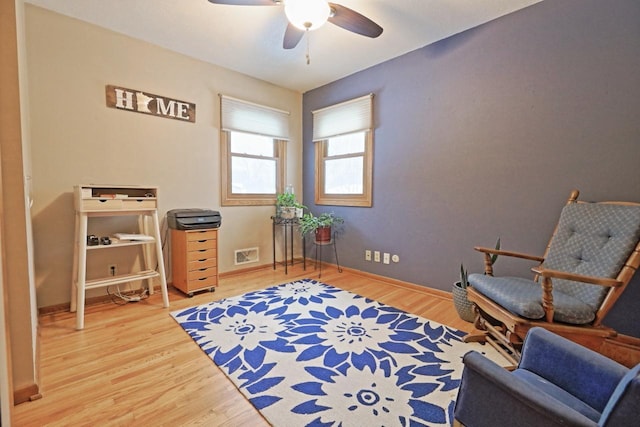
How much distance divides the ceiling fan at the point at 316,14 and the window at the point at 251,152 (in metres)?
1.56

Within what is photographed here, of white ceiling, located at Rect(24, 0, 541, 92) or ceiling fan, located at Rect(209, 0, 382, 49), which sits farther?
white ceiling, located at Rect(24, 0, 541, 92)

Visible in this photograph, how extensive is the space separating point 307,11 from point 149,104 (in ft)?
6.42

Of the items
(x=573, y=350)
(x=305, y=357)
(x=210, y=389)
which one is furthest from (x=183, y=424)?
(x=573, y=350)

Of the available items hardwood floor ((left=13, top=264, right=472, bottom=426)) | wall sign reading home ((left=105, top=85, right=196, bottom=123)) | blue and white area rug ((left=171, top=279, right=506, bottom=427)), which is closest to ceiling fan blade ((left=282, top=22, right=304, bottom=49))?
wall sign reading home ((left=105, top=85, right=196, bottom=123))

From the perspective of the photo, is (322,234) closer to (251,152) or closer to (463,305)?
(251,152)

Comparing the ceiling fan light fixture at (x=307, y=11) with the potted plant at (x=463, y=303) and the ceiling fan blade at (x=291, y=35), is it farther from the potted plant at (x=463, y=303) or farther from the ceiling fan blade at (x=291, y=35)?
the potted plant at (x=463, y=303)

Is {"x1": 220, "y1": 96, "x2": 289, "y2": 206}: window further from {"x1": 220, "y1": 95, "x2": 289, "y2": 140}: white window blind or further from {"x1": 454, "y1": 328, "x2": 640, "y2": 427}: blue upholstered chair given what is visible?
{"x1": 454, "y1": 328, "x2": 640, "y2": 427}: blue upholstered chair

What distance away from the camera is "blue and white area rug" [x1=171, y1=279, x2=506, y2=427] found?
4.61ft

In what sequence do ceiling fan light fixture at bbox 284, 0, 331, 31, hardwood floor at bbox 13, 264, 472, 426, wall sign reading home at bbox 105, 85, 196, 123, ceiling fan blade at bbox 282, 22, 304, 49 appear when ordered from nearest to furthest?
hardwood floor at bbox 13, 264, 472, 426 < ceiling fan light fixture at bbox 284, 0, 331, 31 < ceiling fan blade at bbox 282, 22, 304, 49 < wall sign reading home at bbox 105, 85, 196, 123

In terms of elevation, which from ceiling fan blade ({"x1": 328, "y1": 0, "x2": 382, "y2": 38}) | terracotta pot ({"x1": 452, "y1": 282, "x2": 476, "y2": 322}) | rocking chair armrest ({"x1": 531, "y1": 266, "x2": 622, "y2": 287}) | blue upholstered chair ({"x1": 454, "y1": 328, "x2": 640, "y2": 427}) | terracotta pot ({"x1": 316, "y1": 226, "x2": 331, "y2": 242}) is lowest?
terracotta pot ({"x1": 452, "y1": 282, "x2": 476, "y2": 322})

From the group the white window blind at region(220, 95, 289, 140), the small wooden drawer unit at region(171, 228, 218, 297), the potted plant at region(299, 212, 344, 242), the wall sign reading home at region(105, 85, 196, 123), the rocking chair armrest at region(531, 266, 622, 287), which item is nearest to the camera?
the rocking chair armrest at region(531, 266, 622, 287)

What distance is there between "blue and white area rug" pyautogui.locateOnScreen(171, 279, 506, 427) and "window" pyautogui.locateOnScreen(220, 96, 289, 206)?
150cm

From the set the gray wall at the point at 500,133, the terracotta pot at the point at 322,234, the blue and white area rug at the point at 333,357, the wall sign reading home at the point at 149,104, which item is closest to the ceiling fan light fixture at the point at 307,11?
the gray wall at the point at 500,133

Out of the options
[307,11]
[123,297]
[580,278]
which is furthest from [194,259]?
[580,278]
